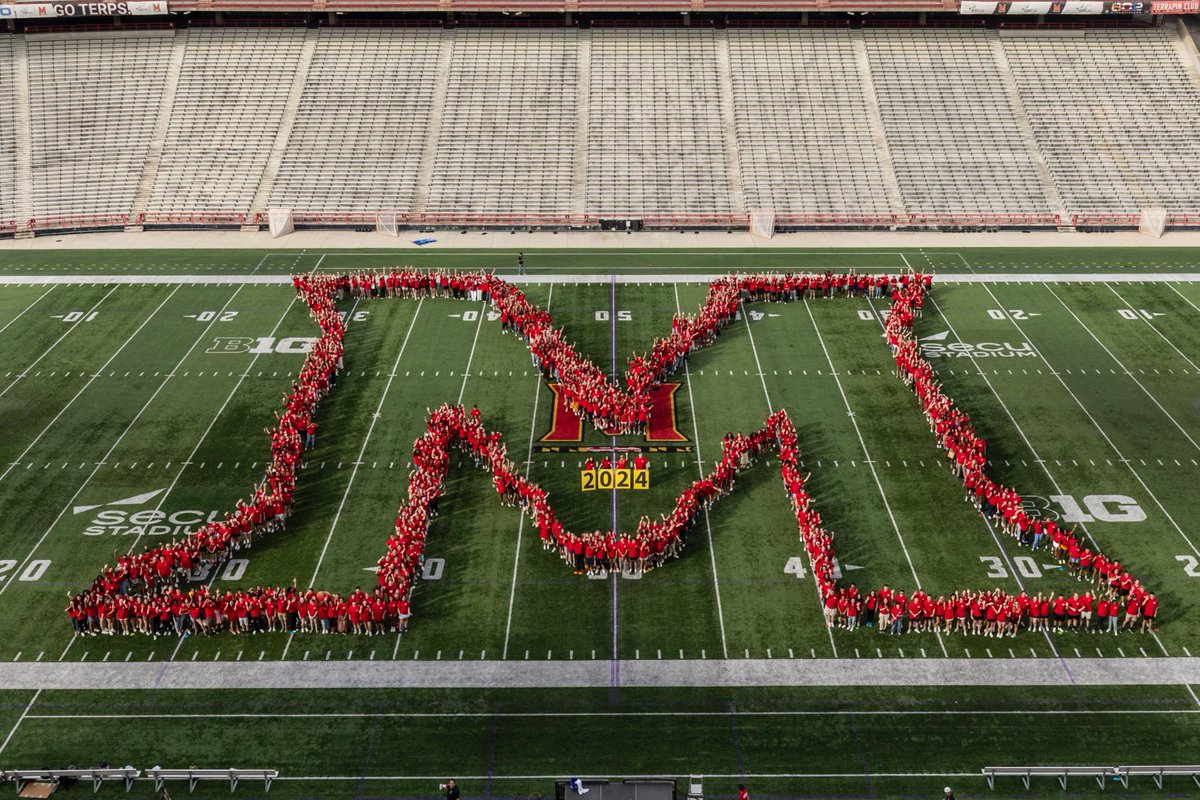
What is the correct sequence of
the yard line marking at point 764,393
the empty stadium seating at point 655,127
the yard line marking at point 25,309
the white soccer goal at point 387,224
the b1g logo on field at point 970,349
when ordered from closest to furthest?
1. the yard line marking at point 764,393
2. the b1g logo on field at point 970,349
3. the yard line marking at point 25,309
4. the white soccer goal at point 387,224
5. the empty stadium seating at point 655,127

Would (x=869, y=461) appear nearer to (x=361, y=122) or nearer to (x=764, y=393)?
(x=764, y=393)

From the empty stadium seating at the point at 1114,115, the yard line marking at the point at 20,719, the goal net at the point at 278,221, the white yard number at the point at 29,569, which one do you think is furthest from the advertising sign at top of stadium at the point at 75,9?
the yard line marking at the point at 20,719

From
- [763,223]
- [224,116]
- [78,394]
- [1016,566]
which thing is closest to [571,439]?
[1016,566]

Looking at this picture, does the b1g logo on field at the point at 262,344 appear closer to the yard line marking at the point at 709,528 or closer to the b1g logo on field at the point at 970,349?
the yard line marking at the point at 709,528

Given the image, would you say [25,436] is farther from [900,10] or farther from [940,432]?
[900,10]

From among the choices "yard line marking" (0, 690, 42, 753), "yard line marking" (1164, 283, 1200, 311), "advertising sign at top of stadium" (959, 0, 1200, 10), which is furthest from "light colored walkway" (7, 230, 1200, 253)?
"yard line marking" (0, 690, 42, 753)

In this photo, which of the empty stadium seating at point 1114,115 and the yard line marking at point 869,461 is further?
the empty stadium seating at point 1114,115
